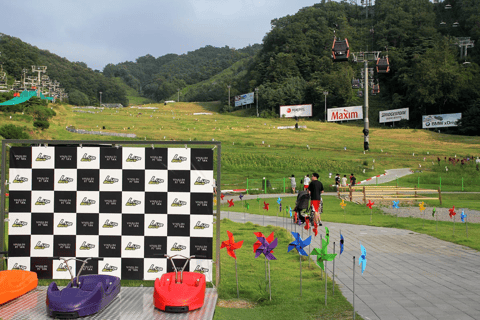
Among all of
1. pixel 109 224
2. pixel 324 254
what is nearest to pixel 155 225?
pixel 109 224

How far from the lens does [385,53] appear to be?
100750mm

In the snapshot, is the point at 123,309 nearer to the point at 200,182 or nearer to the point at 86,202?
the point at 86,202

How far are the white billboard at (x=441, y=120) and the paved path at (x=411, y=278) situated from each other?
2845 inches

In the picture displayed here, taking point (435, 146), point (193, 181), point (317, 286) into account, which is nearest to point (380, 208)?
point (317, 286)

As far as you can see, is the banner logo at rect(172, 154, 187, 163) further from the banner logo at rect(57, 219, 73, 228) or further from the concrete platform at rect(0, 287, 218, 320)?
the concrete platform at rect(0, 287, 218, 320)

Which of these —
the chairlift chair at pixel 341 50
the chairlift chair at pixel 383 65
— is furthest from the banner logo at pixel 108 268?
the chairlift chair at pixel 383 65

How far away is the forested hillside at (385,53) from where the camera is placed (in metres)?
83.2

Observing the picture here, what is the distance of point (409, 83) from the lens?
8588cm

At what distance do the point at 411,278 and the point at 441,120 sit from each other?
258 feet

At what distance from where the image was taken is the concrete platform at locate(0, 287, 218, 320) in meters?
5.91

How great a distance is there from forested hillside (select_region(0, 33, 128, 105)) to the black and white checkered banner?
416 feet

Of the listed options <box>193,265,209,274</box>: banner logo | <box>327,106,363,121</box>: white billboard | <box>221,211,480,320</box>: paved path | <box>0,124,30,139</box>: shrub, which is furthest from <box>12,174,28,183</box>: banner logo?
<box>327,106,363,121</box>: white billboard

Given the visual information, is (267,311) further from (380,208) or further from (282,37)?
(282,37)

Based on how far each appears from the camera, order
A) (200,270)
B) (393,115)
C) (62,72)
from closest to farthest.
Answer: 1. (200,270)
2. (393,115)
3. (62,72)
